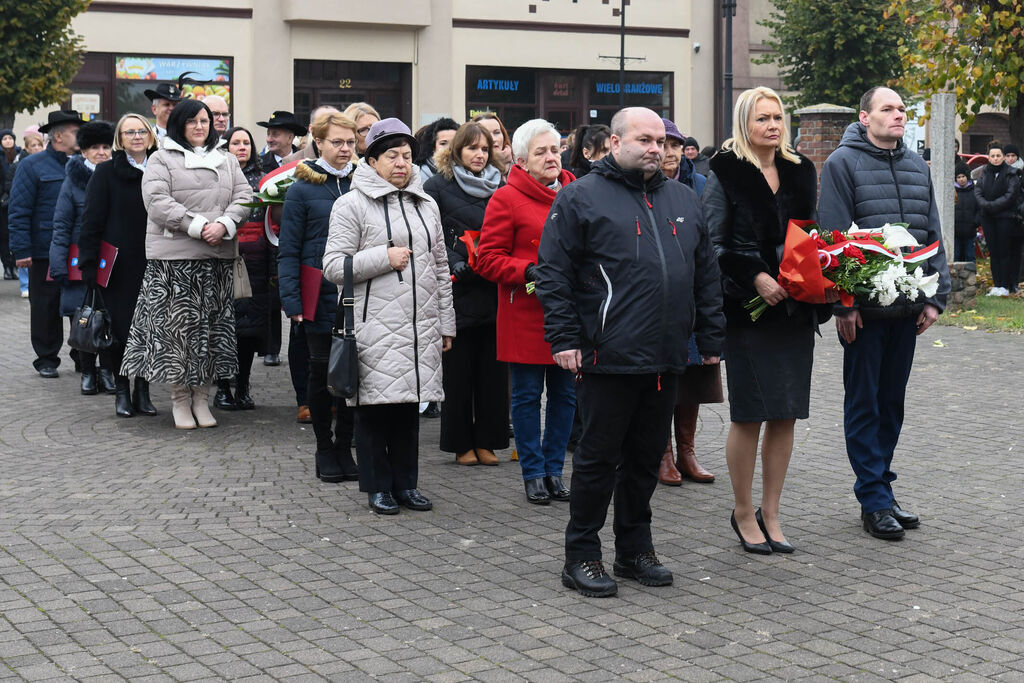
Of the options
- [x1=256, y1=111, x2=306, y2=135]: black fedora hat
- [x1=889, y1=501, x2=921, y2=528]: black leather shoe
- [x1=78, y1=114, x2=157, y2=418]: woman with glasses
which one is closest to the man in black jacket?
[x1=889, y1=501, x2=921, y2=528]: black leather shoe

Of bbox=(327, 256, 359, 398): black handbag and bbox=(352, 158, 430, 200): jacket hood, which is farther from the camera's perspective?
bbox=(352, 158, 430, 200): jacket hood

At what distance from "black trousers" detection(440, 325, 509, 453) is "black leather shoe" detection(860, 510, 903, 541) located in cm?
259

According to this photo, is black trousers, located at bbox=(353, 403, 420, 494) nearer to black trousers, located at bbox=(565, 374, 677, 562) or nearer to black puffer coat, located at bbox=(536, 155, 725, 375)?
black trousers, located at bbox=(565, 374, 677, 562)

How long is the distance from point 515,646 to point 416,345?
2.35 m

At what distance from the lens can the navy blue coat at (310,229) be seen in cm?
823

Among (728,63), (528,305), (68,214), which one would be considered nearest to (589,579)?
(528,305)

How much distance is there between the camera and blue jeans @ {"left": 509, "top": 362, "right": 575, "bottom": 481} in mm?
7781

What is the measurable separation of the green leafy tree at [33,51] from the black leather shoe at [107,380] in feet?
38.5

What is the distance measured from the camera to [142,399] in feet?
34.4

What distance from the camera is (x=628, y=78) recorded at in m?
34.8

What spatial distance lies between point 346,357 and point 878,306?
8.63 ft

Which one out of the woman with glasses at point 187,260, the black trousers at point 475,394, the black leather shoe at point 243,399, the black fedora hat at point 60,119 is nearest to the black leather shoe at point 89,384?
the black leather shoe at point 243,399

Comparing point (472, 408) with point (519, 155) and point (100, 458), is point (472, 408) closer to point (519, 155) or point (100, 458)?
point (519, 155)

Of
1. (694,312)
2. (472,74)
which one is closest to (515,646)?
(694,312)
